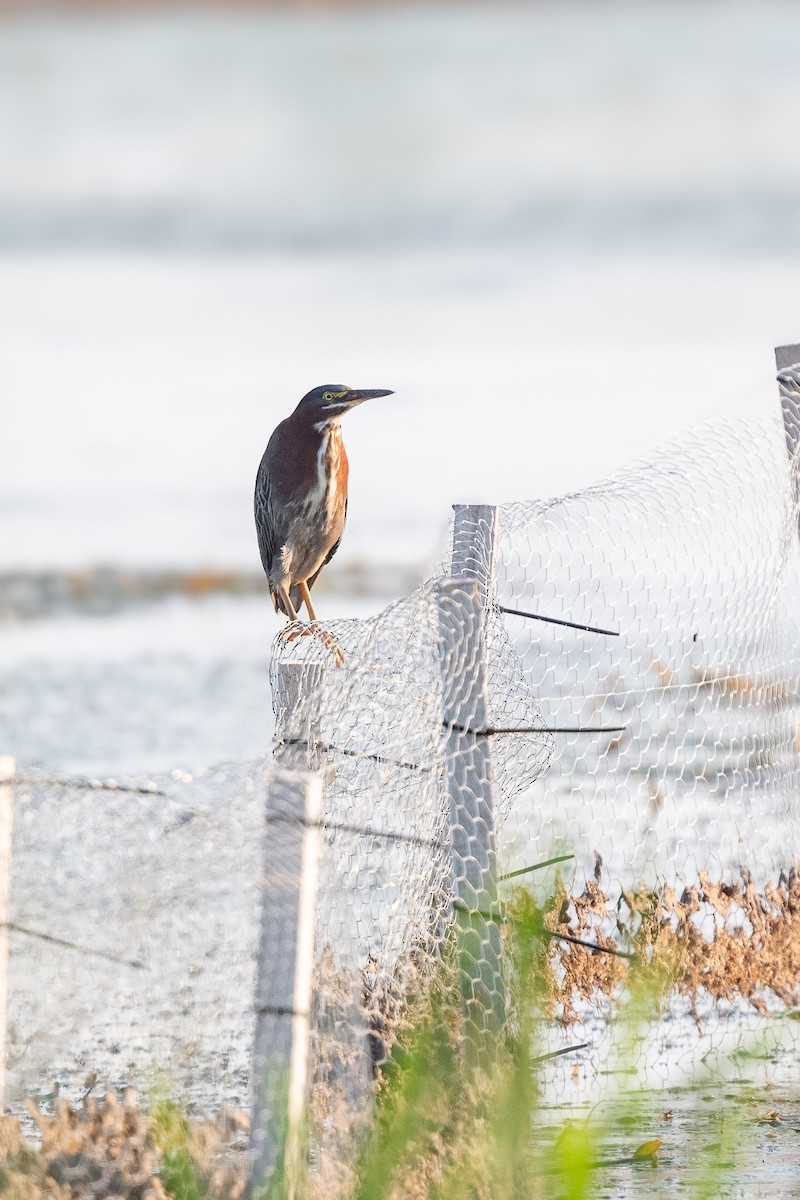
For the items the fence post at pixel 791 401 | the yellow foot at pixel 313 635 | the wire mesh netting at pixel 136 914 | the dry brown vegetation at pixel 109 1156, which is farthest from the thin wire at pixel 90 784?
the fence post at pixel 791 401

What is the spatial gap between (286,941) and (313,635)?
162cm

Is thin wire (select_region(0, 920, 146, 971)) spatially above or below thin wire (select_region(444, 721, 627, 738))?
below

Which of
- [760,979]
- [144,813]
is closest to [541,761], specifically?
[760,979]

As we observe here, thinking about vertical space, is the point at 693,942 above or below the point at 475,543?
below

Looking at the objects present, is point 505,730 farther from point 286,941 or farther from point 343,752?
point 286,941

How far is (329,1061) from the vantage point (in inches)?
140

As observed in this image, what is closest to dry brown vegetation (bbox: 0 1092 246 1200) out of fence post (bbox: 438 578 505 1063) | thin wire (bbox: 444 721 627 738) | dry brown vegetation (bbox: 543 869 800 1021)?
fence post (bbox: 438 578 505 1063)

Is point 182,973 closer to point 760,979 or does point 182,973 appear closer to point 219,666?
point 760,979

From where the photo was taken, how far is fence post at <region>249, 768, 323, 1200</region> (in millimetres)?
3172

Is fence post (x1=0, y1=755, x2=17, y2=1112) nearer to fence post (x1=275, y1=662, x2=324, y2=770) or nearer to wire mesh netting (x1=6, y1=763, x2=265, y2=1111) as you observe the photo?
wire mesh netting (x1=6, y1=763, x2=265, y2=1111)

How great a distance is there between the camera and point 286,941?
324 centimetres

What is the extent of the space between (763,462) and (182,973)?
2828mm

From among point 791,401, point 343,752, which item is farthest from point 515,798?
point 791,401

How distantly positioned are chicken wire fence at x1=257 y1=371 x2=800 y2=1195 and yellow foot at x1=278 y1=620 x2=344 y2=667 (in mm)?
10
